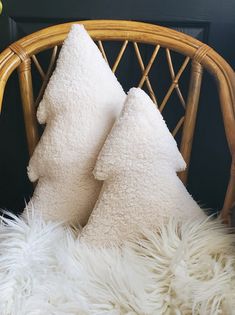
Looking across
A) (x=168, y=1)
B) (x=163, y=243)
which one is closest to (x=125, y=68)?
(x=168, y=1)

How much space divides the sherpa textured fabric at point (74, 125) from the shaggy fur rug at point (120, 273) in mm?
74

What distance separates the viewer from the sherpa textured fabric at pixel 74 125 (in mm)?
706

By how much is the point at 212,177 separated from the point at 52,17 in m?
0.58

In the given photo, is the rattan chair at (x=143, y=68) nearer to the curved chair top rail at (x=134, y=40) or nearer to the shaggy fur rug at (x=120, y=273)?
the curved chair top rail at (x=134, y=40)

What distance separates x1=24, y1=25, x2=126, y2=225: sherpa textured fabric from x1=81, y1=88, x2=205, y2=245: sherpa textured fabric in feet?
0.15

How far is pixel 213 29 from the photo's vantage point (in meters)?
0.85

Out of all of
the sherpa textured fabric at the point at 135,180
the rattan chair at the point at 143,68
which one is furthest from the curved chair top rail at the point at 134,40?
the sherpa textured fabric at the point at 135,180

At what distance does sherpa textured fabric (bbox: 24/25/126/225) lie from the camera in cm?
71

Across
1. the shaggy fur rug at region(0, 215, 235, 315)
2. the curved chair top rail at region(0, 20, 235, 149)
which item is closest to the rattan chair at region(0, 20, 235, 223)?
the curved chair top rail at region(0, 20, 235, 149)

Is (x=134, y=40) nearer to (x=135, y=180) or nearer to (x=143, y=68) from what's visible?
(x=143, y=68)

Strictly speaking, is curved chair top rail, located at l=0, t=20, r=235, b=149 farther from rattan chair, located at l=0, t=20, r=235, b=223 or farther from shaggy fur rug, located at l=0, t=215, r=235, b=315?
shaggy fur rug, located at l=0, t=215, r=235, b=315

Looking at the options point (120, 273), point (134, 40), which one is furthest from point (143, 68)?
point (120, 273)

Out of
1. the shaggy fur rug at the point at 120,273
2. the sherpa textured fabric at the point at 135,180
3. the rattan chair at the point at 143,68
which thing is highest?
the rattan chair at the point at 143,68

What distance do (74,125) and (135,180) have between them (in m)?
0.16
